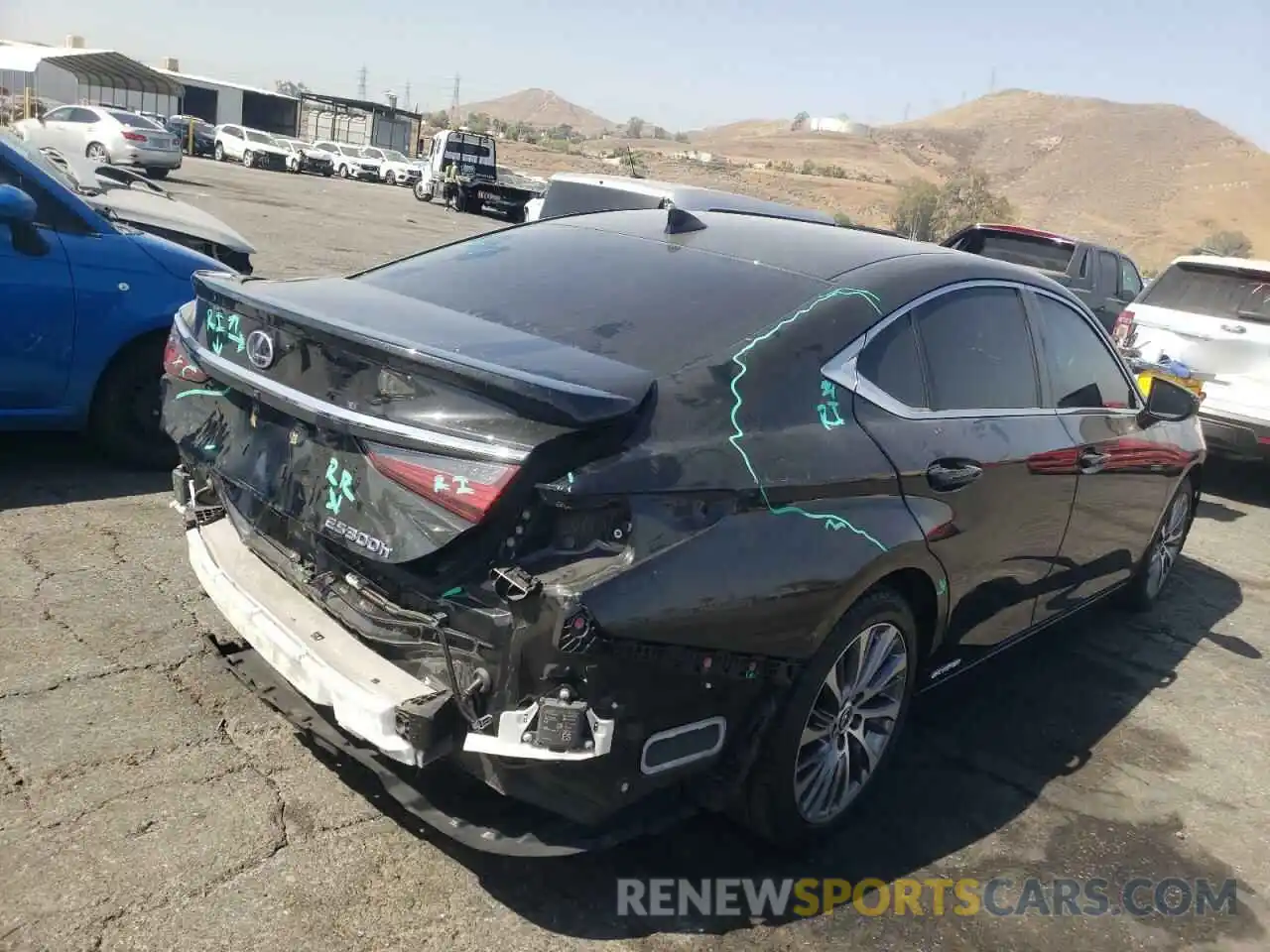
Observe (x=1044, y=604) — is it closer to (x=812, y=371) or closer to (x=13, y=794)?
(x=812, y=371)

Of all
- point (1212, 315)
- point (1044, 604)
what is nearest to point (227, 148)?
point (1212, 315)

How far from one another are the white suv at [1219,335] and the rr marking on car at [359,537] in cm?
723

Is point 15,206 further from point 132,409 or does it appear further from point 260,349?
point 260,349

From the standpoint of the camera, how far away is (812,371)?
3.08 meters

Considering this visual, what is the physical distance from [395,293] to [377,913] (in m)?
1.83

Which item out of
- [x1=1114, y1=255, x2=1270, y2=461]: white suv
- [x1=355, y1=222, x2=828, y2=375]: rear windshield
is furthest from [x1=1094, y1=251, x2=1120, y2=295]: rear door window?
[x1=355, y1=222, x2=828, y2=375]: rear windshield

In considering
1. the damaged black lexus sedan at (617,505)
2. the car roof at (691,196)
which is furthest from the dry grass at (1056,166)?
the damaged black lexus sedan at (617,505)

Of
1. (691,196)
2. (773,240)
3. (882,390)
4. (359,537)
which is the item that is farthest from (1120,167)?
(359,537)

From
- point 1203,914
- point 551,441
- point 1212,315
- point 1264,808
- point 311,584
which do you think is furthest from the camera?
point 1212,315

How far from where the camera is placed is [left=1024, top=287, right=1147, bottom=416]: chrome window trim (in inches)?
169

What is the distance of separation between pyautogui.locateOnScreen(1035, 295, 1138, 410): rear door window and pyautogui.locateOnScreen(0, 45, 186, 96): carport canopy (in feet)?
172

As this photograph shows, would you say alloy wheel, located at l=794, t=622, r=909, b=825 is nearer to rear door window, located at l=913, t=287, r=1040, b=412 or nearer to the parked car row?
rear door window, located at l=913, t=287, r=1040, b=412

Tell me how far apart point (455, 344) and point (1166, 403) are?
3579mm

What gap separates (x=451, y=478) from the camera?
8.15 feet
